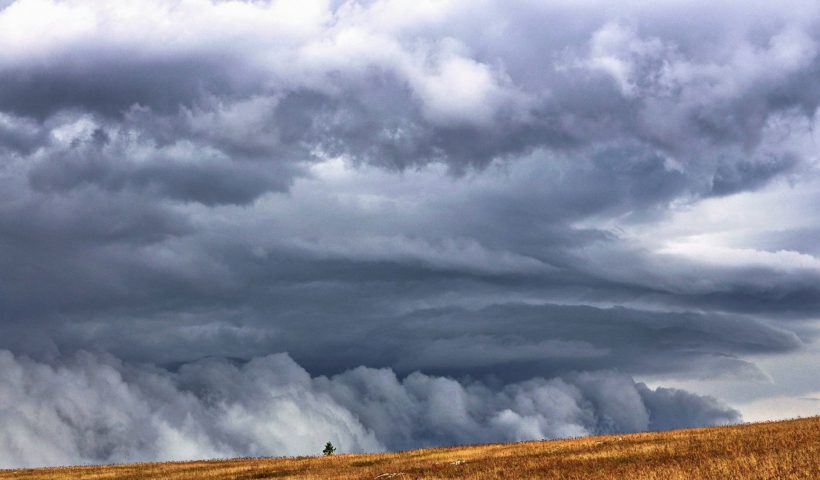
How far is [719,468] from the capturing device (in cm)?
2628

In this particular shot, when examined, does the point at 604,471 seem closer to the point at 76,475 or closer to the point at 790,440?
the point at 790,440

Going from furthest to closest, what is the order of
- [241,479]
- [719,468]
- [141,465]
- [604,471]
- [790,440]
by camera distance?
[141,465] < [241,479] < [790,440] < [604,471] < [719,468]

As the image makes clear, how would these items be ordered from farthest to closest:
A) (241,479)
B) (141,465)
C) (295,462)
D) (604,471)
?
(141,465) → (295,462) → (241,479) → (604,471)

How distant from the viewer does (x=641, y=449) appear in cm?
3869

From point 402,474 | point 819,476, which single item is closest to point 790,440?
point 819,476

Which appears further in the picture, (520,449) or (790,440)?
(520,449)

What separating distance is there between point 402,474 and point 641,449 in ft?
39.2

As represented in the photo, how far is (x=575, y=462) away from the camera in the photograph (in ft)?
117

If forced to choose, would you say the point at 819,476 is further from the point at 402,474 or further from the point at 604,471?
the point at 402,474

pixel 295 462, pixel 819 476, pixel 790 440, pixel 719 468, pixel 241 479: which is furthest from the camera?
pixel 295 462

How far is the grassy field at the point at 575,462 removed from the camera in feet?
87.7

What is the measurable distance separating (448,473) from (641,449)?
10.00 meters

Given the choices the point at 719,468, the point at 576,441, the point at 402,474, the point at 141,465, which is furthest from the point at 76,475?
the point at 719,468

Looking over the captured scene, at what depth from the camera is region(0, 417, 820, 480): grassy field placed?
2672 centimetres
